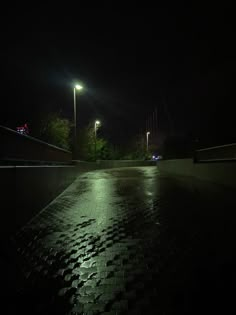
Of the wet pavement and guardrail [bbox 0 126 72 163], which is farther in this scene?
guardrail [bbox 0 126 72 163]

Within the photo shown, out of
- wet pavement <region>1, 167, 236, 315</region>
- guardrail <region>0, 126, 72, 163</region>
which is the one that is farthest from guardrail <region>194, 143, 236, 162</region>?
guardrail <region>0, 126, 72, 163</region>

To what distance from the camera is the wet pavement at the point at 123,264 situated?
256 cm

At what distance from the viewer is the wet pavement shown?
2559mm

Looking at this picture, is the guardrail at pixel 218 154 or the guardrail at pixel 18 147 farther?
the guardrail at pixel 218 154

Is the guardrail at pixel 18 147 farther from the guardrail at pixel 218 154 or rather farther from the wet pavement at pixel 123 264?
the guardrail at pixel 218 154

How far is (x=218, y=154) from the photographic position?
1184 cm

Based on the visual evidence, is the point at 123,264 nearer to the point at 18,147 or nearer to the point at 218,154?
the point at 18,147

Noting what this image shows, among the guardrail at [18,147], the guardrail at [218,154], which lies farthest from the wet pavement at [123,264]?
the guardrail at [218,154]

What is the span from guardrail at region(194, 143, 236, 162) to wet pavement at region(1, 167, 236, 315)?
16.7ft

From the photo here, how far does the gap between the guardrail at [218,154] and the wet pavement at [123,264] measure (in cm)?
510

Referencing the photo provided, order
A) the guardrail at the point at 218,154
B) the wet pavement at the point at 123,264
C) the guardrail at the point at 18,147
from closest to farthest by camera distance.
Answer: the wet pavement at the point at 123,264 → the guardrail at the point at 18,147 → the guardrail at the point at 218,154

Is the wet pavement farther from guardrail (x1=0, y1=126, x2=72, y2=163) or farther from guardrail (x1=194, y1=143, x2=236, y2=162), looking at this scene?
guardrail (x1=194, y1=143, x2=236, y2=162)

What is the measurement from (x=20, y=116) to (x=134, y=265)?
25.7 meters

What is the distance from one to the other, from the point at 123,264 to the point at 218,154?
9523 mm
